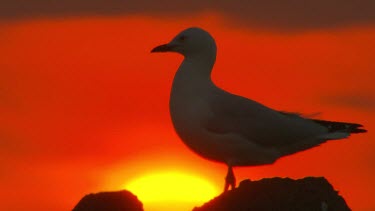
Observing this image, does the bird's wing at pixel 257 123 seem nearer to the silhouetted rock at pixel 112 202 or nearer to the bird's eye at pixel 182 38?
the bird's eye at pixel 182 38

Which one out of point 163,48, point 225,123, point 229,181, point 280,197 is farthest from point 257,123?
point 280,197

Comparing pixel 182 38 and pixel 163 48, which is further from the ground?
pixel 182 38

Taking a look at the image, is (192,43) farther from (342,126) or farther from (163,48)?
(342,126)

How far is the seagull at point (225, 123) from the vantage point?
20.6 metres

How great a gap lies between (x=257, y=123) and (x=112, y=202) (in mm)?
5101

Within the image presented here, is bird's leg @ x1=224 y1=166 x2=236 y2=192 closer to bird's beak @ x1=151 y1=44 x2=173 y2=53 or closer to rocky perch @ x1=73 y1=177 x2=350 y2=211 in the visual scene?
rocky perch @ x1=73 y1=177 x2=350 y2=211

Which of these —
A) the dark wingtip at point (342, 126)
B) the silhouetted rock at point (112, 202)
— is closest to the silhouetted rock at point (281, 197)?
the silhouetted rock at point (112, 202)

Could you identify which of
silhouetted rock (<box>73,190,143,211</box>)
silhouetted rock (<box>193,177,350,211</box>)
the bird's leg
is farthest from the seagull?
silhouetted rock (<box>73,190,143,211</box>)

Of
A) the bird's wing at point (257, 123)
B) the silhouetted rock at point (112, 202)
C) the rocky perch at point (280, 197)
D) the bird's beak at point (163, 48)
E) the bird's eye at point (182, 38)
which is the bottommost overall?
the silhouetted rock at point (112, 202)

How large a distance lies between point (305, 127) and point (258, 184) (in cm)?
529

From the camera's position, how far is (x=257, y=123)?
21547 millimetres

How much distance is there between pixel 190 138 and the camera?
2056cm

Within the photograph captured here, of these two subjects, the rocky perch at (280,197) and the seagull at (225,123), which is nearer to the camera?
the rocky perch at (280,197)

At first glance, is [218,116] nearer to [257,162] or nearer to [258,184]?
[257,162]
